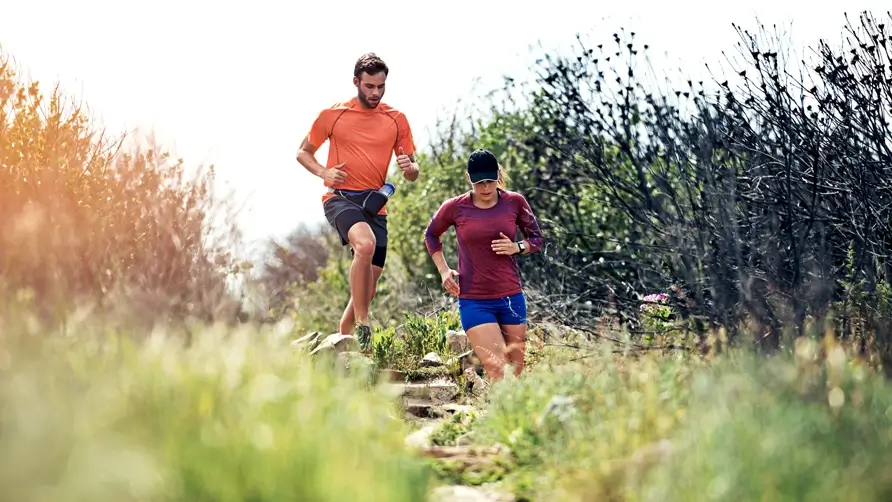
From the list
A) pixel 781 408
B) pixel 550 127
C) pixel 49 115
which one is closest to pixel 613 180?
pixel 550 127

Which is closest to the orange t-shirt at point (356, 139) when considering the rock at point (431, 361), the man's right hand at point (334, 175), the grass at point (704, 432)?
the man's right hand at point (334, 175)

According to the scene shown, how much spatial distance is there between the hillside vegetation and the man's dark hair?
4.51 feet

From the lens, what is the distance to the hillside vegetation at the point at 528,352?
3299 millimetres

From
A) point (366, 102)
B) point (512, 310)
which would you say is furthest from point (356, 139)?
point (512, 310)

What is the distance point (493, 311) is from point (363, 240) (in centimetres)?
130

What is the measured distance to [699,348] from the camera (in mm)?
5969

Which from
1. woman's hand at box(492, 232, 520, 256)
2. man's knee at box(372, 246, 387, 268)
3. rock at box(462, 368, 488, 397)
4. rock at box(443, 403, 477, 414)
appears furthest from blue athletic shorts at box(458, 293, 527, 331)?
man's knee at box(372, 246, 387, 268)

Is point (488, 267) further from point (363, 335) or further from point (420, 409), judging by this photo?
point (363, 335)

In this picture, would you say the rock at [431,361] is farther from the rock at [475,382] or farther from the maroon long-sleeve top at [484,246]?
the maroon long-sleeve top at [484,246]

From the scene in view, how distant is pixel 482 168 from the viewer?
256 inches

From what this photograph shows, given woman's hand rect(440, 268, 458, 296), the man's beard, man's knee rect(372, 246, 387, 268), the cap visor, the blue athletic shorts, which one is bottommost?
the blue athletic shorts

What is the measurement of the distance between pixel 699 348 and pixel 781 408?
2.04m

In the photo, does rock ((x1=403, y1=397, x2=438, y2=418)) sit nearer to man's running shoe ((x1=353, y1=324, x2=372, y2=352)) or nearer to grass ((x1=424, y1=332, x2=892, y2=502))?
man's running shoe ((x1=353, y1=324, x2=372, y2=352))

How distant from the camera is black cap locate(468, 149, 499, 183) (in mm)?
6465
